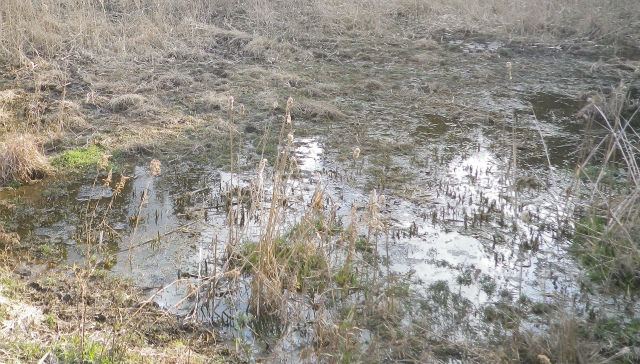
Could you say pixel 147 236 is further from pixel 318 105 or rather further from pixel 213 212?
pixel 318 105

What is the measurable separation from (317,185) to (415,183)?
1.81 metres

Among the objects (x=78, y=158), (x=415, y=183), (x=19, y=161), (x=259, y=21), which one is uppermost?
(x=259, y=21)

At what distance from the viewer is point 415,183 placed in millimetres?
6566

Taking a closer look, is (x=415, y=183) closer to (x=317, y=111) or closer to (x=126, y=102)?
(x=317, y=111)

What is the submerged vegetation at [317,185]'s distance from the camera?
13.7ft

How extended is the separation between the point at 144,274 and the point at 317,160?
274 centimetres

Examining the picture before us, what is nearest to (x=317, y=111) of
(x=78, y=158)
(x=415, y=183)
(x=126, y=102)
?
(x=415, y=183)

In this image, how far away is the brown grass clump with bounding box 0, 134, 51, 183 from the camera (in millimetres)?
6270

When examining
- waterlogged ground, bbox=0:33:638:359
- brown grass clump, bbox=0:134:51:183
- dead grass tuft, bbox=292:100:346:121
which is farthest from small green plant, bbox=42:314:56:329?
dead grass tuft, bbox=292:100:346:121

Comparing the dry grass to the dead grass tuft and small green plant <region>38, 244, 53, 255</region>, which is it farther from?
small green plant <region>38, 244, 53, 255</region>

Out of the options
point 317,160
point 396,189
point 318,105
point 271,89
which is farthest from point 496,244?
point 271,89

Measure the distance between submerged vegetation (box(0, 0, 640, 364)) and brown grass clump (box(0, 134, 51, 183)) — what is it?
0.02 m

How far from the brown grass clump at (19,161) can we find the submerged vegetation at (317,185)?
0.07 feet

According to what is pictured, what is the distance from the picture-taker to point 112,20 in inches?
462
